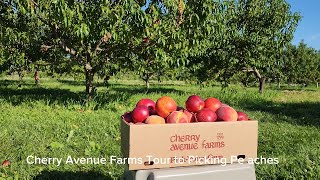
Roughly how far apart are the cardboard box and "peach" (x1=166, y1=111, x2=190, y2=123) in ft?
0.30

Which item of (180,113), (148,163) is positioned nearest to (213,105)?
(180,113)

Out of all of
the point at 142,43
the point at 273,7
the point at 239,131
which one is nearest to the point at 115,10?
the point at 142,43

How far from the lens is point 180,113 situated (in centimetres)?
278

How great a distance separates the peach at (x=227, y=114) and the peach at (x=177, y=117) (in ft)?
1.00

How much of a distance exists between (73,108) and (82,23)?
282 cm

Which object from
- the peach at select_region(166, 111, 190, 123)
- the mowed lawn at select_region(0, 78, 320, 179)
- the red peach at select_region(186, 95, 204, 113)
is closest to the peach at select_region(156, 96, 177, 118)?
the peach at select_region(166, 111, 190, 123)

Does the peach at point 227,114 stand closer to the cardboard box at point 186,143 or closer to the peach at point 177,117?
the cardboard box at point 186,143

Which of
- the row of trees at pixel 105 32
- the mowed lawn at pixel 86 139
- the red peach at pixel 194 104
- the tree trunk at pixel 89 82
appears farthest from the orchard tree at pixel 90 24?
the red peach at pixel 194 104

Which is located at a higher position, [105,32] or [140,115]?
[105,32]

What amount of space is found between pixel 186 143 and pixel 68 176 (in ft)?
7.43

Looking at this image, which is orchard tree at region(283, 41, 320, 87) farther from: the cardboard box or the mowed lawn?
the cardboard box

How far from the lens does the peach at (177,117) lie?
2.74 metres

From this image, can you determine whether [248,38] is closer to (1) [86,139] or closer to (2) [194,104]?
(1) [86,139]

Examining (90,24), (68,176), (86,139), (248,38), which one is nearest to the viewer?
(68,176)
